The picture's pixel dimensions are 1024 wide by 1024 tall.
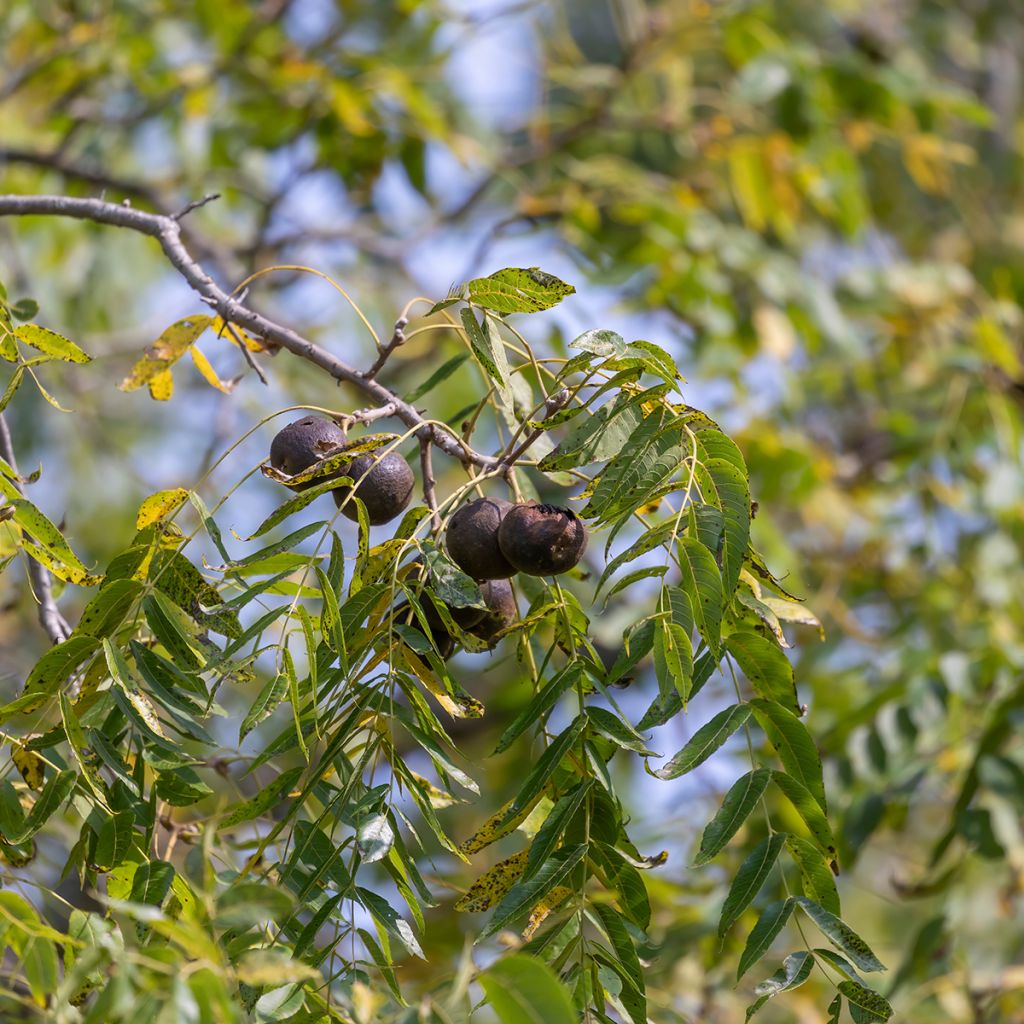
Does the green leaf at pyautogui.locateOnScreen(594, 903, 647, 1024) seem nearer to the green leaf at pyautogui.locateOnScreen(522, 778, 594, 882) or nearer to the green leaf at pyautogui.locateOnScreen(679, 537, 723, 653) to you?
the green leaf at pyautogui.locateOnScreen(522, 778, 594, 882)

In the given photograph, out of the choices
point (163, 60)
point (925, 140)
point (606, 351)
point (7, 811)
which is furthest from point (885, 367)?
point (7, 811)

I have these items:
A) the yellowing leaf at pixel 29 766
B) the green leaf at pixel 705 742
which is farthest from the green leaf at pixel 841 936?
the yellowing leaf at pixel 29 766

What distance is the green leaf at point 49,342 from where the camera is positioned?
1.80 metres

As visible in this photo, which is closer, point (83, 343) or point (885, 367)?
point (83, 343)

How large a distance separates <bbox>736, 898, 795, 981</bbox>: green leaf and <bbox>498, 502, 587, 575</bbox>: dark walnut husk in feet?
1.66

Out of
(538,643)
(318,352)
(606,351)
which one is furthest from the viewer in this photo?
(538,643)

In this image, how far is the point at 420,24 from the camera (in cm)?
538

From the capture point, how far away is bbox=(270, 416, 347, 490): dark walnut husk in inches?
68.9

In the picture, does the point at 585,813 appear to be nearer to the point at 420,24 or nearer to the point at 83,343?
the point at 83,343

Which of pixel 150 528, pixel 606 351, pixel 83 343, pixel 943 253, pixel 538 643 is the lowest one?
pixel 538 643

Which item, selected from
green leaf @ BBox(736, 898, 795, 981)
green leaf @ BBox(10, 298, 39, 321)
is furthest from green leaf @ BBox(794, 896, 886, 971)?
green leaf @ BBox(10, 298, 39, 321)

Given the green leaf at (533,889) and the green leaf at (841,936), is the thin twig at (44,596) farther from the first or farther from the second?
the green leaf at (841,936)

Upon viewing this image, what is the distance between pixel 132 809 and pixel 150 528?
377 mm

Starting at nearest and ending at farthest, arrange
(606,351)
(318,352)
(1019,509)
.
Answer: (606,351)
(318,352)
(1019,509)
